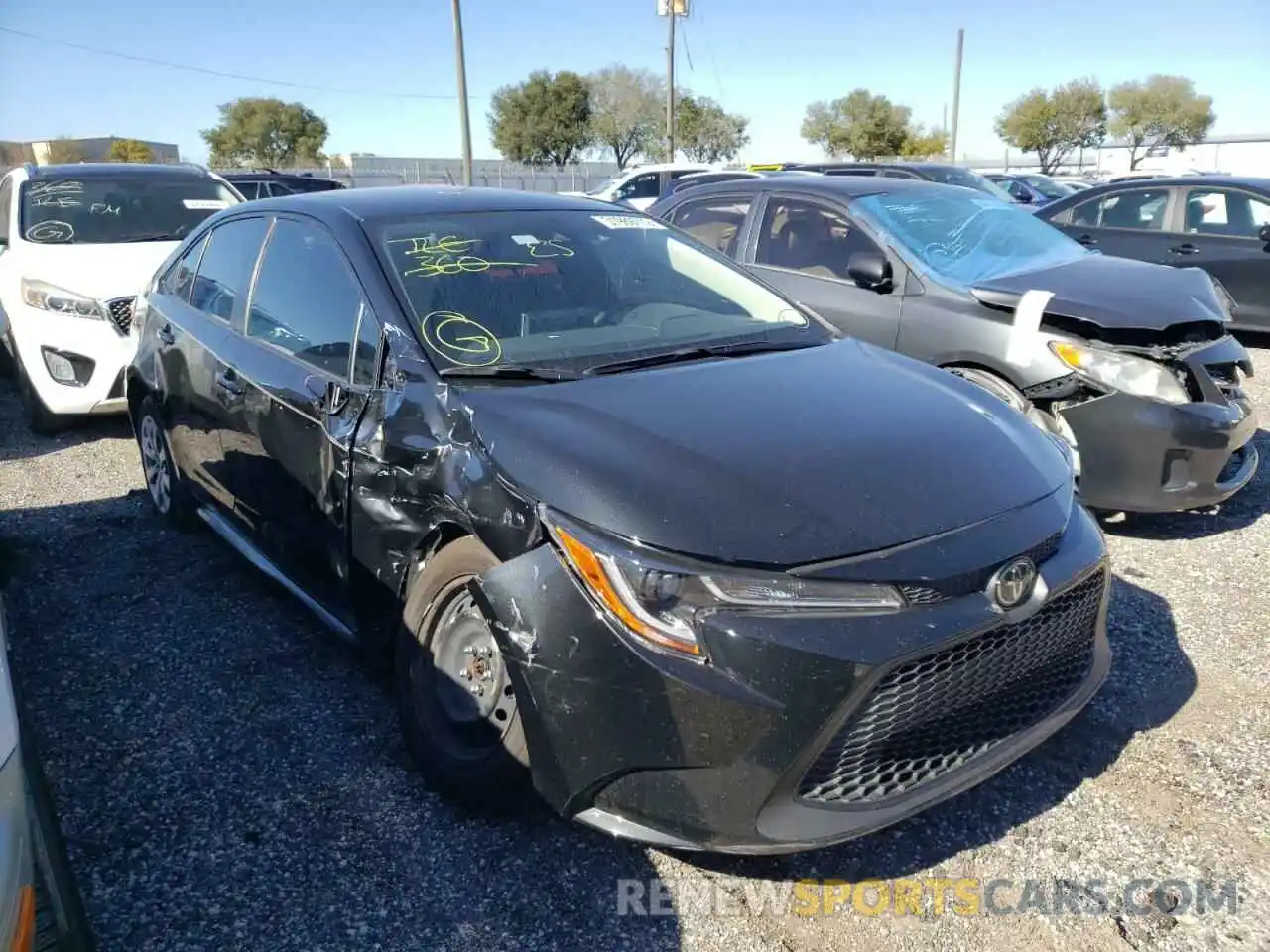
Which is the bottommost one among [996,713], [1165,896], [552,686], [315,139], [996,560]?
[1165,896]

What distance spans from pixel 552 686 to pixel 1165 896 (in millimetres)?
1629

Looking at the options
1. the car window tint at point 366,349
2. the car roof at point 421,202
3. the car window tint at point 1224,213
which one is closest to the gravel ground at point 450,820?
the car window tint at point 366,349

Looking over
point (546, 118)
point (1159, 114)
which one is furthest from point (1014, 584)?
point (1159, 114)

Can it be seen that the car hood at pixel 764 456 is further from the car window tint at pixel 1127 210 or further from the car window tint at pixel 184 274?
the car window tint at pixel 1127 210

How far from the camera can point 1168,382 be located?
434cm

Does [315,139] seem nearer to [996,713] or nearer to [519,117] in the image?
[519,117]

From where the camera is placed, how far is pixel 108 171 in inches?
296

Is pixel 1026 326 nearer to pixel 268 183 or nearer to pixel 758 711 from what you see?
pixel 758 711

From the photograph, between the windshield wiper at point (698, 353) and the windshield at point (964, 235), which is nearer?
the windshield wiper at point (698, 353)

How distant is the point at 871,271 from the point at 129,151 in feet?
185

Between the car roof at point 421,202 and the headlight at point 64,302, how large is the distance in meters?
2.84

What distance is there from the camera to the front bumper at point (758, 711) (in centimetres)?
205

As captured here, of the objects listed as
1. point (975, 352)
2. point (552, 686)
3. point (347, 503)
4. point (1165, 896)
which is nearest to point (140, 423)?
point (347, 503)

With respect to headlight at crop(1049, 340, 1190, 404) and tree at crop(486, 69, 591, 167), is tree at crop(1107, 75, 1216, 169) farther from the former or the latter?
headlight at crop(1049, 340, 1190, 404)
